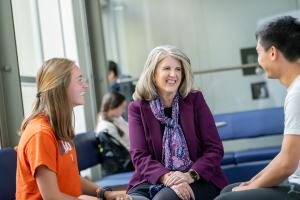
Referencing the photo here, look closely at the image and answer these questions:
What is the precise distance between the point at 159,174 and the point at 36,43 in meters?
2.22

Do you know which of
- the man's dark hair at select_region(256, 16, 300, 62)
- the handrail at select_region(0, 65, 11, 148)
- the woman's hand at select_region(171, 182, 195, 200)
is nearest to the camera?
the man's dark hair at select_region(256, 16, 300, 62)

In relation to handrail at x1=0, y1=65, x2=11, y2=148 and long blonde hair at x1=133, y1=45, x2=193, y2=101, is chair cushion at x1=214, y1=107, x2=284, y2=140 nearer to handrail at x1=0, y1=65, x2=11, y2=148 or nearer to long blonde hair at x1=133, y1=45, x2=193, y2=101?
long blonde hair at x1=133, y1=45, x2=193, y2=101

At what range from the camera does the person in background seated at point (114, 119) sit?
13.4ft

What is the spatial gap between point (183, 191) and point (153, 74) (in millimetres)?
757

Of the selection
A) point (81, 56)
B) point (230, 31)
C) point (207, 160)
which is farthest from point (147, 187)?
point (230, 31)

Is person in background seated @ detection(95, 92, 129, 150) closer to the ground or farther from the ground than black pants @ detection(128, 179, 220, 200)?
farther from the ground

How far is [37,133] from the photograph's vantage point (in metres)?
1.88

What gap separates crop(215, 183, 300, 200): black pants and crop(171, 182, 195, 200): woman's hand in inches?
20.5

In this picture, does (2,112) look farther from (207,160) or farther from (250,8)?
(250,8)

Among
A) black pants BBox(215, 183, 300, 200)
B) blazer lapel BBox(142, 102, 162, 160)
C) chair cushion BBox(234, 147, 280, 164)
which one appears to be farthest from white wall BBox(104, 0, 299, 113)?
black pants BBox(215, 183, 300, 200)

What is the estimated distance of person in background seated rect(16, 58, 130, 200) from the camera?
1.85 meters

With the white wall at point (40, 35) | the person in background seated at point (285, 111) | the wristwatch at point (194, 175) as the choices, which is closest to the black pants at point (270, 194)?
the person in background seated at point (285, 111)

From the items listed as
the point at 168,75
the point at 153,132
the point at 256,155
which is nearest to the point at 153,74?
the point at 168,75

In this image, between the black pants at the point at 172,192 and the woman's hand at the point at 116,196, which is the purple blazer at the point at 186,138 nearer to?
the black pants at the point at 172,192
